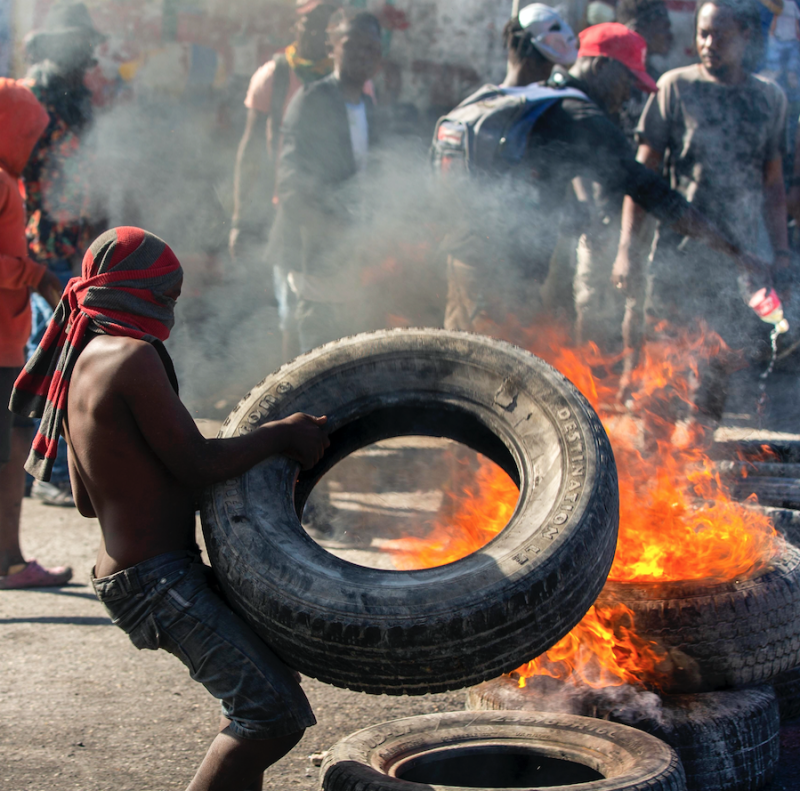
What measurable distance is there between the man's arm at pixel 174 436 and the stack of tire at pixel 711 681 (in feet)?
3.64

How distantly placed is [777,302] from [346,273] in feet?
8.64

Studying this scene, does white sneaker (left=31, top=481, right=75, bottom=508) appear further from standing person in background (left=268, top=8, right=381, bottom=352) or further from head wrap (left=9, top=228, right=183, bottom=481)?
head wrap (left=9, top=228, right=183, bottom=481)

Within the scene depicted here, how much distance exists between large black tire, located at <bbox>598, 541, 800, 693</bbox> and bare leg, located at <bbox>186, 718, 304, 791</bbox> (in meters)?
1.07

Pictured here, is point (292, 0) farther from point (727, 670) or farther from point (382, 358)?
point (727, 670)

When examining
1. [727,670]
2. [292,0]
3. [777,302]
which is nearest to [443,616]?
[727,670]

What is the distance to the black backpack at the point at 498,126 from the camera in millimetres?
4879

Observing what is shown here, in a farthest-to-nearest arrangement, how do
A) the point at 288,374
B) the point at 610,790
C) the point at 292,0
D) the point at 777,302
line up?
1. the point at 292,0
2. the point at 777,302
3. the point at 288,374
4. the point at 610,790

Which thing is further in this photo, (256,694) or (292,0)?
(292,0)

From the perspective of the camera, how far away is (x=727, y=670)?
281cm

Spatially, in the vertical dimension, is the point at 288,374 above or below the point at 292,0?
below

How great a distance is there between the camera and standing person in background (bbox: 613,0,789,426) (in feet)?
18.1

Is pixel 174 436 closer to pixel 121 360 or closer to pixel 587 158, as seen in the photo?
pixel 121 360

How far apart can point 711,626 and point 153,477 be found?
1.70 m

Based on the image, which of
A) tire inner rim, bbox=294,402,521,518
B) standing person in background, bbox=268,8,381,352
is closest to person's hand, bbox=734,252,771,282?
standing person in background, bbox=268,8,381,352
